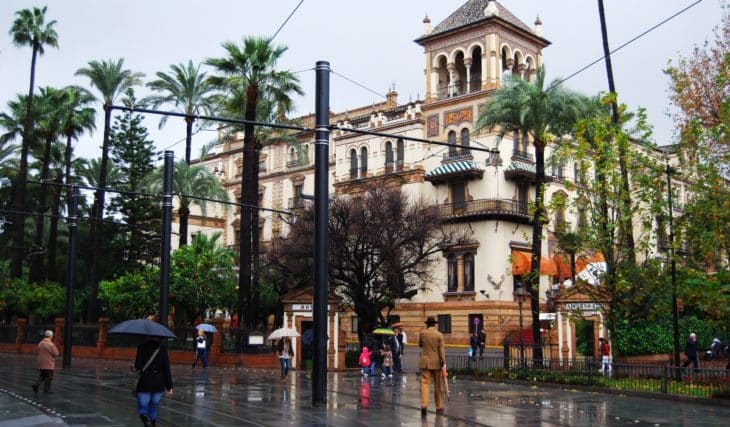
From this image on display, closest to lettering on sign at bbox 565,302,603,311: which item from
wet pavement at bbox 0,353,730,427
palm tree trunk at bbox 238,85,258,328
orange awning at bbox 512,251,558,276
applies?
wet pavement at bbox 0,353,730,427

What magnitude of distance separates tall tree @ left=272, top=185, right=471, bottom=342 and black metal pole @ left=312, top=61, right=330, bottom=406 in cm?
1944

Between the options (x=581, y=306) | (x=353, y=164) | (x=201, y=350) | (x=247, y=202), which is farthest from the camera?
(x=353, y=164)

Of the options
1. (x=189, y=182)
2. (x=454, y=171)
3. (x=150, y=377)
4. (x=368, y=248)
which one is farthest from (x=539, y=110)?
(x=189, y=182)

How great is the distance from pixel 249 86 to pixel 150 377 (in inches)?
945

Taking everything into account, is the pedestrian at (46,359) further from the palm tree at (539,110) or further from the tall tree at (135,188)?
the tall tree at (135,188)

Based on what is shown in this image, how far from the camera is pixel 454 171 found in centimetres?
5178

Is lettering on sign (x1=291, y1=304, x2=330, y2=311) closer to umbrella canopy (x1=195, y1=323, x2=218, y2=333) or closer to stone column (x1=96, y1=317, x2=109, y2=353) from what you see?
umbrella canopy (x1=195, y1=323, x2=218, y2=333)

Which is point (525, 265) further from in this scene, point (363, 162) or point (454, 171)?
point (363, 162)

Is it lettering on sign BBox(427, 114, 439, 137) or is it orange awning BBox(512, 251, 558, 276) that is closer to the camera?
orange awning BBox(512, 251, 558, 276)

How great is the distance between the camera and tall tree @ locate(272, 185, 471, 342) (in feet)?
119

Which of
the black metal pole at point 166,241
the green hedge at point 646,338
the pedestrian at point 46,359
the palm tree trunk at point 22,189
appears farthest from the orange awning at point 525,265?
the pedestrian at point 46,359

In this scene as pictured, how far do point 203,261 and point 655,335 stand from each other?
21.5 meters

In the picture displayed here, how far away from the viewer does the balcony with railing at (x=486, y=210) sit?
50.8 meters

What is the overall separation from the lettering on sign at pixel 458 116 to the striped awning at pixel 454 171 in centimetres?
275
